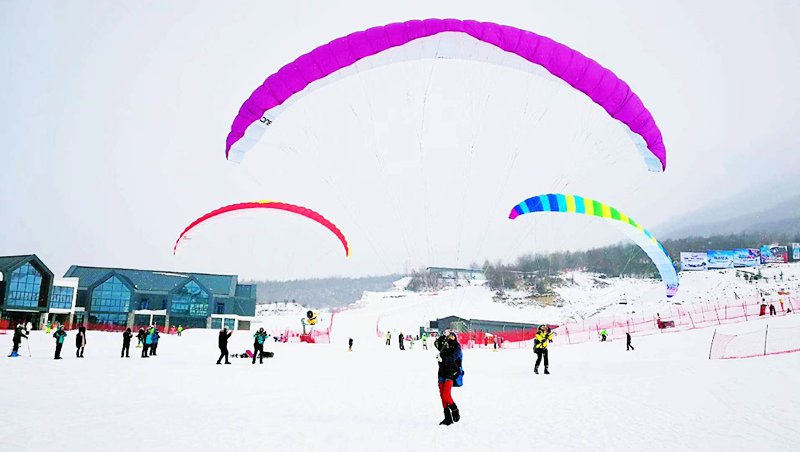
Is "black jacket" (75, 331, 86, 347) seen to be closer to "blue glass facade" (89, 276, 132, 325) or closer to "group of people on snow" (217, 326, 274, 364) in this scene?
"group of people on snow" (217, 326, 274, 364)

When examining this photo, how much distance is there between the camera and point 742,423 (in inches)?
278

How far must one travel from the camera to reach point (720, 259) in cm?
9988

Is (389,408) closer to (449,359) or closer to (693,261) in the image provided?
(449,359)

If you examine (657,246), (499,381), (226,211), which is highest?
(226,211)

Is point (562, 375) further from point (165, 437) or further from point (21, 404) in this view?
point (21, 404)

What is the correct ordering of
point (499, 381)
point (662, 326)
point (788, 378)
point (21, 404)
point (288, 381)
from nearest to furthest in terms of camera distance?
point (21, 404), point (788, 378), point (288, 381), point (499, 381), point (662, 326)

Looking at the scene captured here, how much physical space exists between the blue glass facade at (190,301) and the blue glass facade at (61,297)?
10439 millimetres

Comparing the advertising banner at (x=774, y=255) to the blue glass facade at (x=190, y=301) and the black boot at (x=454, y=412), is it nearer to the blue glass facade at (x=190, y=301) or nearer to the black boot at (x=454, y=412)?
the blue glass facade at (x=190, y=301)

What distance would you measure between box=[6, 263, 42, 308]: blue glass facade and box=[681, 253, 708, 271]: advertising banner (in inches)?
3837

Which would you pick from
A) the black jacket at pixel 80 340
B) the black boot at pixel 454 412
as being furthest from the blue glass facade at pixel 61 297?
the black boot at pixel 454 412

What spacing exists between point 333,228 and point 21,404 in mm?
16698

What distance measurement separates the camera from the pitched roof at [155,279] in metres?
63.2

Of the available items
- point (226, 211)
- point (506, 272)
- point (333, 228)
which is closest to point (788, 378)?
point (333, 228)

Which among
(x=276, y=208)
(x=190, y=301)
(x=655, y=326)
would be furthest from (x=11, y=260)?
(x=655, y=326)
